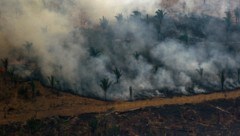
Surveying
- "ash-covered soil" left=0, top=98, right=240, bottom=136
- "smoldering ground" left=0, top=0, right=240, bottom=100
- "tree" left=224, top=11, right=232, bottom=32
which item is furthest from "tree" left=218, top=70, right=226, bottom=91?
"tree" left=224, top=11, right=232, bottom=32

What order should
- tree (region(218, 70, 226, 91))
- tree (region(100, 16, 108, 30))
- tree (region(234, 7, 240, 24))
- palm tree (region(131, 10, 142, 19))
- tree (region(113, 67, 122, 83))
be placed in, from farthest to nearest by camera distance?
tree (region(234, 7, 240, 24)), palm tree (region(131, 10, 142, 19)), tree (region(100, 16, 108, 30)), tree (region(113, 67, 122, 83)), tree (region(218, 70, 226, 91))

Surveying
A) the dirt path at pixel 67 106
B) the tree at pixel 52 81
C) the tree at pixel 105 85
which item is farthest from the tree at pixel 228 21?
the tree at pixel 52 81

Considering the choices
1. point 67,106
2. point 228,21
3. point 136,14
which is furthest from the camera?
point 136,14

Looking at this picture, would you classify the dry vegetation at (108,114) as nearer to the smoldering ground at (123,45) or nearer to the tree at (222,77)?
the tree at (222,77)

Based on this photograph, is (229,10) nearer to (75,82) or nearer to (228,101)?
(228,101)

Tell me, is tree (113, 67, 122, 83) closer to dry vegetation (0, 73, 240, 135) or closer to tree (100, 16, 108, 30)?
dry vegetation (0, 73, 240, 135)

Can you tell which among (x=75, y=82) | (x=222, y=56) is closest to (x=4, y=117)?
(x=75, y=82)

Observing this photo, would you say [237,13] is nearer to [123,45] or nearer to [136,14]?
[136,14]

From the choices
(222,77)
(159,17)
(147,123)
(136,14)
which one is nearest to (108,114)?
(147,123)
